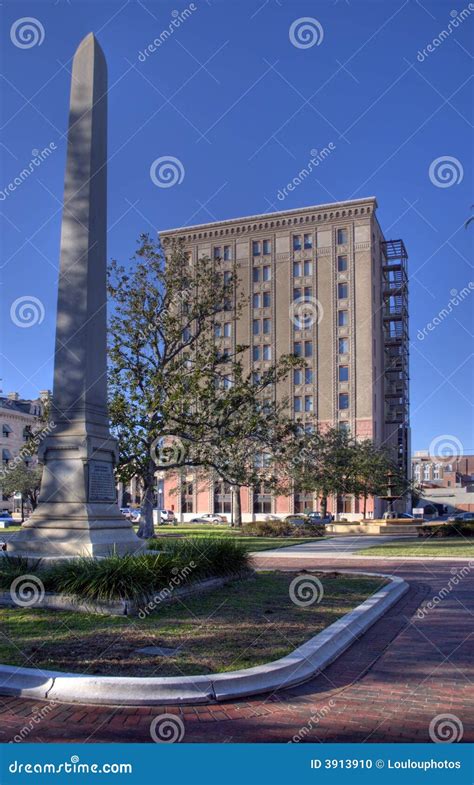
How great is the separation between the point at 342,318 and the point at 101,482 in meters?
62.5

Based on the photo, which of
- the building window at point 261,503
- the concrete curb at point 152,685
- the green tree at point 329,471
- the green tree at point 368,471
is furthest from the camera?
the building window at point 261,503

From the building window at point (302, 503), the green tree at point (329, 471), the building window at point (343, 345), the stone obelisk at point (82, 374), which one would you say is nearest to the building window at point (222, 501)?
the building window at point (302, 503)

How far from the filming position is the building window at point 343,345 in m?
73.1

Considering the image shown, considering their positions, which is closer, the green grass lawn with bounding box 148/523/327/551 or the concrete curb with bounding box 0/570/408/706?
the concrete curb with bounding box 0/570/408/706

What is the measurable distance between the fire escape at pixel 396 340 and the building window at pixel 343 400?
10.5 meters

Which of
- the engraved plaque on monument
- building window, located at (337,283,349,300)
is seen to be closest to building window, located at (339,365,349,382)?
building window, located at (337,283,349,300)

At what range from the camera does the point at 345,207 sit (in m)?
73.2

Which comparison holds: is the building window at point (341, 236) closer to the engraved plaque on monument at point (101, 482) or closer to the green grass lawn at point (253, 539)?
the green grass lawn at point (253, 539)

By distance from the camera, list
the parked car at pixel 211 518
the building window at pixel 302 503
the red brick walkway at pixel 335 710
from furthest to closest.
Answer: the building window at pixel 302 503 < the parked car at pixel 211 518 < the red brick walkway at pixel 335 710

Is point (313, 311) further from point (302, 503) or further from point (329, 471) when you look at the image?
point (329, 471)

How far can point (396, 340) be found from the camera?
273 ft

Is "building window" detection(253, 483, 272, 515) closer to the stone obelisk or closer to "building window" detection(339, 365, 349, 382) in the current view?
"building window" detection(339, 365, 349, 382)

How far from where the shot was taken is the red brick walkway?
543 centimetres

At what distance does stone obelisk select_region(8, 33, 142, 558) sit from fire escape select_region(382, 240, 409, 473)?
6978cm
